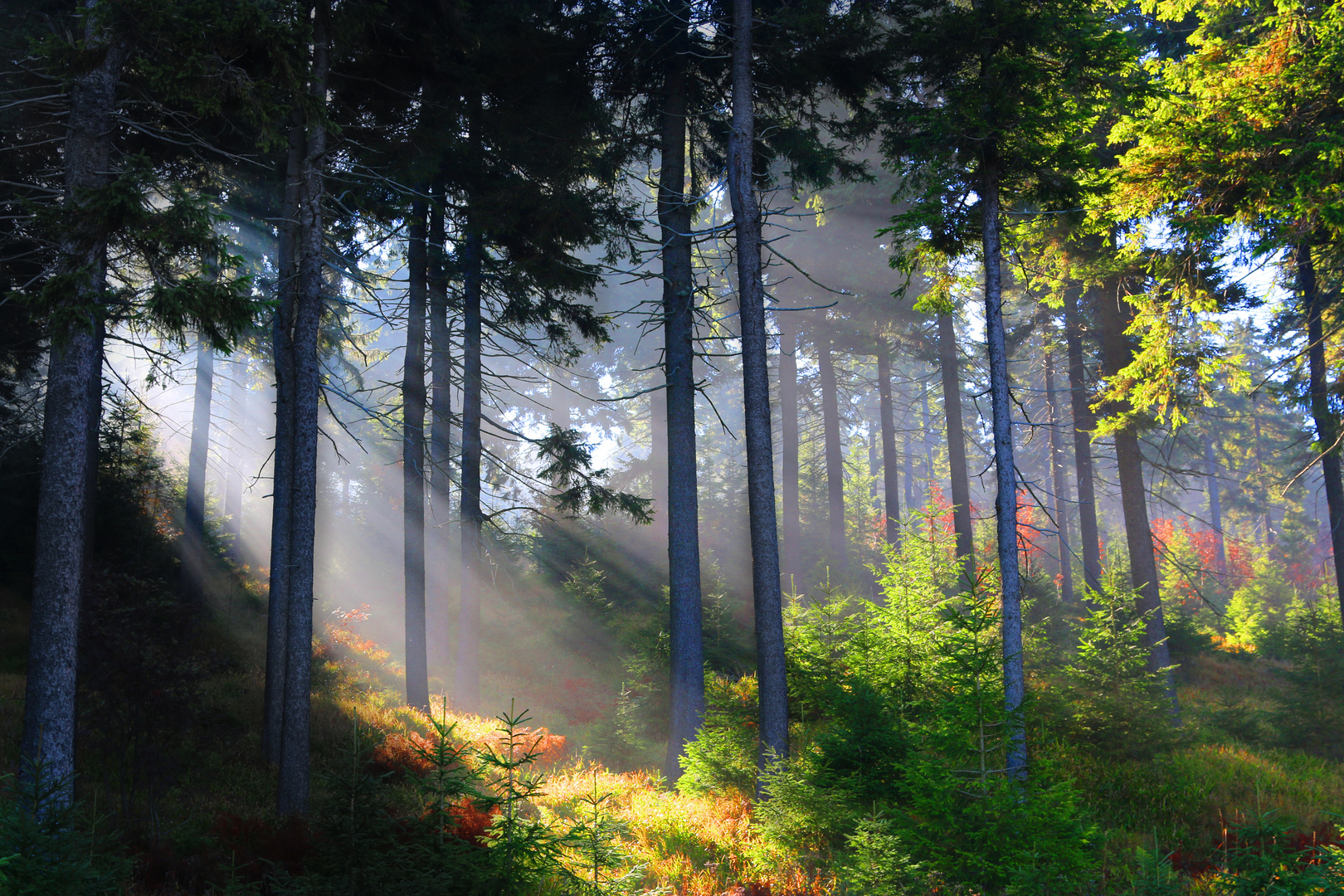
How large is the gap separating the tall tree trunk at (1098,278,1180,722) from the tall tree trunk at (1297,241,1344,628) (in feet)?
10.6

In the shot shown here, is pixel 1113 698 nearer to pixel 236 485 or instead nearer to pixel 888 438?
pixel 888 438

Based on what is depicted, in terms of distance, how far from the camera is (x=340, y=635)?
20.7 metres

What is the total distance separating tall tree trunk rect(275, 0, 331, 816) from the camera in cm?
884

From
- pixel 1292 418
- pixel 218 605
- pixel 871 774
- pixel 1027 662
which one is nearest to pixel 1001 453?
pixel 871 774

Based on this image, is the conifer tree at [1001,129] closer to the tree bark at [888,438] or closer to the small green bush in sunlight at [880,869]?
the small green bush in sunlight at [880,869]

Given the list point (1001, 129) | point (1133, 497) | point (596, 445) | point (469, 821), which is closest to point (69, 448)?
point (469, 821)

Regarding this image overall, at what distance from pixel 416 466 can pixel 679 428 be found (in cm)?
570

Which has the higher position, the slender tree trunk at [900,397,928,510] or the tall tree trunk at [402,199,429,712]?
the slender tree trunk at [900,397,928,510]

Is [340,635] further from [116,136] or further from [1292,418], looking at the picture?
[1292,418]

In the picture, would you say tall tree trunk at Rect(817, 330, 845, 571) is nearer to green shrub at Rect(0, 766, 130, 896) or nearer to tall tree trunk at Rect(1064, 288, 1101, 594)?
tall tree trunk at Rect(1064, 288, 1101, 594)

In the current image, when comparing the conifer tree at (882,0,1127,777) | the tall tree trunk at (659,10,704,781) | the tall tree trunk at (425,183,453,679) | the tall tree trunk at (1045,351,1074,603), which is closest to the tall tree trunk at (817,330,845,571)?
the tall tree trunk at (1045,351,1074,603)

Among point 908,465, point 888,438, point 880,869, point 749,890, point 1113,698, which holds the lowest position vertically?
point 749,890

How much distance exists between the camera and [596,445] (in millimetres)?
14242

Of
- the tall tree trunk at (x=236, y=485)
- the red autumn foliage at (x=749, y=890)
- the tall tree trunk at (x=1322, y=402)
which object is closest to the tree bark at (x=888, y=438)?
the tall tree trunk at (x=1322, y=402)
